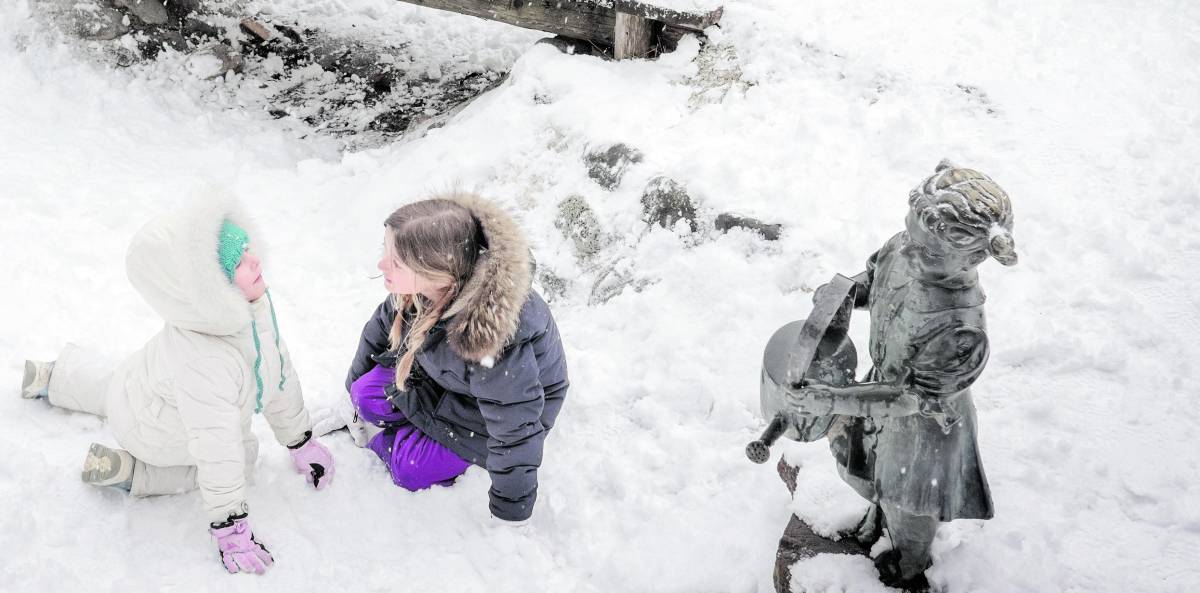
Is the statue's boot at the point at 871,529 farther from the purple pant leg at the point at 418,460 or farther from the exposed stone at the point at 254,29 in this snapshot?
the exposed stone at the point at 254,29

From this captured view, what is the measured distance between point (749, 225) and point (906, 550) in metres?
1.94

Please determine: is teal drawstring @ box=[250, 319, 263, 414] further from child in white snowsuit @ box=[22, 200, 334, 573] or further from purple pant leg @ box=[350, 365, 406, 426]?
purple pant leg @ box=[350, 365, 406, 426]

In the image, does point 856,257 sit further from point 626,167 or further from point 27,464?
point 27,464

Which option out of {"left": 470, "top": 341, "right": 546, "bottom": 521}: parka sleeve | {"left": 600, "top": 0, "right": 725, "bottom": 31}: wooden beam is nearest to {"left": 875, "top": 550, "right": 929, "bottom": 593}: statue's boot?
{"left": 470, "top": 341, "right": 546, "bottom": 521}: parka sleeve

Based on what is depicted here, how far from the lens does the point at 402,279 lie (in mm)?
2650

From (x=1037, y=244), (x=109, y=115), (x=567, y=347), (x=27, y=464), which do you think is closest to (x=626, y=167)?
(x=567, y=347)

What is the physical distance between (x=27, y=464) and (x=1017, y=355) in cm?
384

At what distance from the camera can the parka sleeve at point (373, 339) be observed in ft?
10.8

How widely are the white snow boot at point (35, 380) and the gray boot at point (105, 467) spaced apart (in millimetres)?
568

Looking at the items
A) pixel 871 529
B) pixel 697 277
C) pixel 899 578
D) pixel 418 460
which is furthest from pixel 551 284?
pixel 899 578

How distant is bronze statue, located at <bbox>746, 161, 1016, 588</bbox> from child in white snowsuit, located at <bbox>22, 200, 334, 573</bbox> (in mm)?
1754

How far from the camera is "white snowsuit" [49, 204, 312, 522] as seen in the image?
7.98ft

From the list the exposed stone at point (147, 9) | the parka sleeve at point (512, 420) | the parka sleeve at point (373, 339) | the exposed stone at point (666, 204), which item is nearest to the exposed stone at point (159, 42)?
the exposed stone at point (147, 9)

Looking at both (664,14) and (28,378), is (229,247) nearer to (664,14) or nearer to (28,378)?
(28,378)
